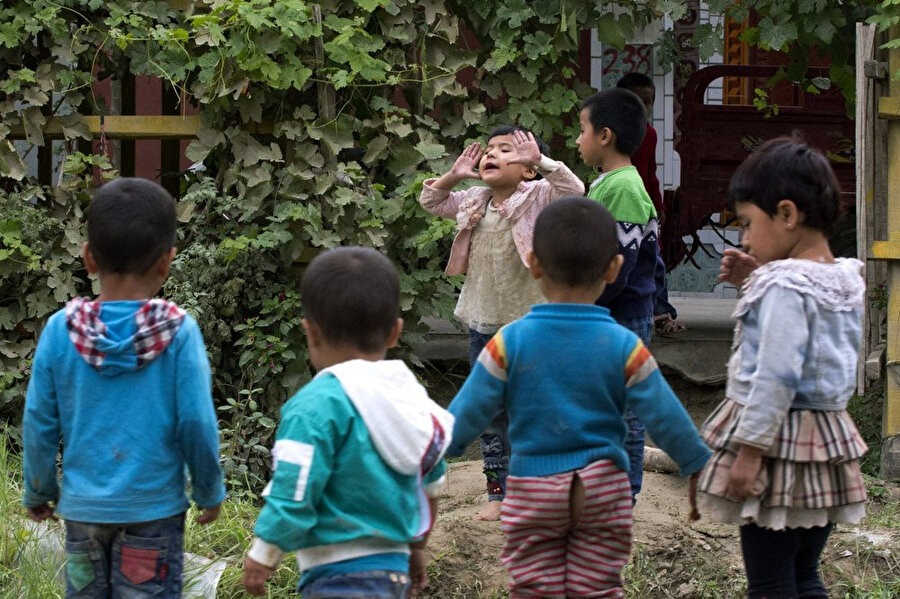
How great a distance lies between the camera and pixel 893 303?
486 centimetres

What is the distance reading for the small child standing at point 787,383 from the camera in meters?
2.64

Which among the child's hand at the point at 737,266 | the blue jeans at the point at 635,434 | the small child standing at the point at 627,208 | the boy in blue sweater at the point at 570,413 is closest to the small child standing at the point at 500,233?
the small child standing at the point at 627,208

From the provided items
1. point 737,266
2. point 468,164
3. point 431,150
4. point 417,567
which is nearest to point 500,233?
point 468,164

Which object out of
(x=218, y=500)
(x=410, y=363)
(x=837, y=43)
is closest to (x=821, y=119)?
(x=837, y=43)

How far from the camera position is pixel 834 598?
379 centimetres

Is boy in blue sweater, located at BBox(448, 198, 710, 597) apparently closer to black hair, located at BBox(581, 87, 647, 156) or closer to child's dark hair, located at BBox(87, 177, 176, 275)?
child's dark hair, located at BBox(87, 177, 176, 275)

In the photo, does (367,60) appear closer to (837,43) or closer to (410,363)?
(410,363)

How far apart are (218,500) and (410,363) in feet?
9.06

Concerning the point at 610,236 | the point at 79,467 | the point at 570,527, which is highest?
the point at 610,236

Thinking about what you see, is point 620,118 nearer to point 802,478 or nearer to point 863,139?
point 802,478

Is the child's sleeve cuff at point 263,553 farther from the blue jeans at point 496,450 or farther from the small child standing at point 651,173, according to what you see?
the small child standing at point 651,173

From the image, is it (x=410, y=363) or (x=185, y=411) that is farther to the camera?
(x=410, y=363)

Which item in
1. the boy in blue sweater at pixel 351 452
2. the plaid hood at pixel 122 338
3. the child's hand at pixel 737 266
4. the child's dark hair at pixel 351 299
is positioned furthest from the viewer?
the child's hand at pixel 737 266

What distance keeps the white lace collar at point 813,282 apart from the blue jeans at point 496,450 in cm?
136
